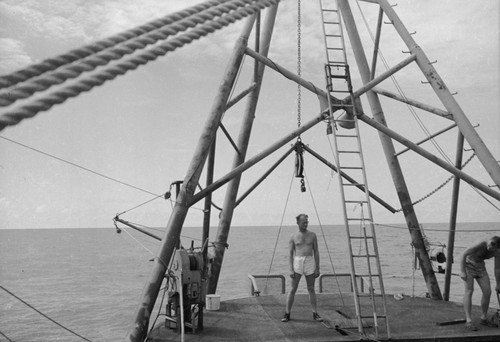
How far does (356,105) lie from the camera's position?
999cm

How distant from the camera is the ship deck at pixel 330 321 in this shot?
7.47 m

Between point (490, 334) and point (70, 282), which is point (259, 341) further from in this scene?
point (70, 282)

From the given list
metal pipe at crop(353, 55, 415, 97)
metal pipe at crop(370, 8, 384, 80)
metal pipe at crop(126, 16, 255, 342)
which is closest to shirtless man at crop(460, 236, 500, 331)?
metal pipe at crop(353, 55, 415, 97)

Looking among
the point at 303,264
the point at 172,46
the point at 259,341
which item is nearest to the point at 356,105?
the point at 303,264

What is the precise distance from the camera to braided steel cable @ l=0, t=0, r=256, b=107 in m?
1.83

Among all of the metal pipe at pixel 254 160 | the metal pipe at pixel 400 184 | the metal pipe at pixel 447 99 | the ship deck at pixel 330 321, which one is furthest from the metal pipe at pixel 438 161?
the ship deck at pixel 330 321

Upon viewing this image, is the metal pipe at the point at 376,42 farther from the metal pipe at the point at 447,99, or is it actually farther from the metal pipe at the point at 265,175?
the metal pipe at the point at 265,175

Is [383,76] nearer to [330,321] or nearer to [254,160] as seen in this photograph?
[254,160]

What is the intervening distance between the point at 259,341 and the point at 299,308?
2.68m

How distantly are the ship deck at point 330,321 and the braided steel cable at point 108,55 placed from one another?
5934mm

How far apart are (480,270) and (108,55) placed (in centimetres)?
826

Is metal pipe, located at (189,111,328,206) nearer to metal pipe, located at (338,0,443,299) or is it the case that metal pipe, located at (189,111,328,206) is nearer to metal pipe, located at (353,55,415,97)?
metal pipe, located at (353,55,415,97)

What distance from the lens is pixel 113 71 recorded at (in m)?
2.18

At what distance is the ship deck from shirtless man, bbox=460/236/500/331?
318mm
